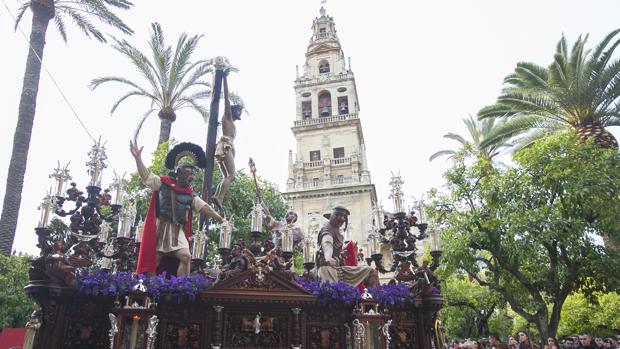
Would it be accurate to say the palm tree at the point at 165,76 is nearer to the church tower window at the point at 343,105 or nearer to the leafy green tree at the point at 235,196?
the leafy green tree at the point at 235,196

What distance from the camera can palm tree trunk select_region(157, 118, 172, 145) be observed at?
2269 centimetres

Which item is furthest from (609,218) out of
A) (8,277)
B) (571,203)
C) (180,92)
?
(8,277)

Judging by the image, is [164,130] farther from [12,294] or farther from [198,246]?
[198,246]

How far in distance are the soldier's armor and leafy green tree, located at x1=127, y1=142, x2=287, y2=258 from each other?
36.9ft

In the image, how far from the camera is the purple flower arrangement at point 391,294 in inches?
275

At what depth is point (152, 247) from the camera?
714cm

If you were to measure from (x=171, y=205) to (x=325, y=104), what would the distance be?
47791mm

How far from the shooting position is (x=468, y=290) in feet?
94.1

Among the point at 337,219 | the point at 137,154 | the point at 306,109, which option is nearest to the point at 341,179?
the point at 306,109

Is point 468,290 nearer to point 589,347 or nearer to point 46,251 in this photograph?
point 589,347

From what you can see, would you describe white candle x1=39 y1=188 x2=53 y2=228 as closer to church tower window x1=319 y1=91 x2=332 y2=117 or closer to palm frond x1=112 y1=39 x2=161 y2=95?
palm frond x1=112 y1=39 x2=161 y2=95

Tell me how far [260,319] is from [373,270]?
2331mm

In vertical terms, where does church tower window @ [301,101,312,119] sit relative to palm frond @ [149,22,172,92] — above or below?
above

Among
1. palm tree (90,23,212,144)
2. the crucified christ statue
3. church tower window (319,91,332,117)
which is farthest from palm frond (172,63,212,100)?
church tower window (319,91,332,117)
